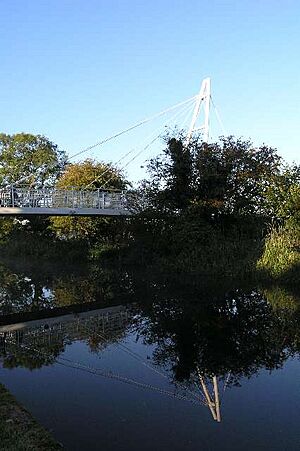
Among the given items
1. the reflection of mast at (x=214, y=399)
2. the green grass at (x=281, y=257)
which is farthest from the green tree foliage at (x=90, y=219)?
the reflection of mast at (x=214, y=399)

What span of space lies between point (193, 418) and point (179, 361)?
1934 millimetres

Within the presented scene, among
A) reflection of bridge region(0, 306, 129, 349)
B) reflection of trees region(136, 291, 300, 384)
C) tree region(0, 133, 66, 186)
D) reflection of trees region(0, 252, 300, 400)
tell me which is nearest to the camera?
reflection of trees region(136, 291, 300, 384)

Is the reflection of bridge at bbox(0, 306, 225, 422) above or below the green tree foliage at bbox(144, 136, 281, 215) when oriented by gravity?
below

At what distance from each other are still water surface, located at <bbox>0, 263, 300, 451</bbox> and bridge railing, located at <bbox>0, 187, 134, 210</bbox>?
864 cm

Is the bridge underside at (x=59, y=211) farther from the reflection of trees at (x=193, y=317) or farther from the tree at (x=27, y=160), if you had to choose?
the tree at (x=27, y=160)

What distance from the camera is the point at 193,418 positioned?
481 centimetres

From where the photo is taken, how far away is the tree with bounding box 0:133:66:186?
129 ft

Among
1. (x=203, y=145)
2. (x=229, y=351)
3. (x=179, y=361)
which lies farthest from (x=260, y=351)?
(x=203, y=145)

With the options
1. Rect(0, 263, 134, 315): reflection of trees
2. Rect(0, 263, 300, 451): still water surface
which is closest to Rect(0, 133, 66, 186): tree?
Rect(0, 263, 134, 315): reflection of trees

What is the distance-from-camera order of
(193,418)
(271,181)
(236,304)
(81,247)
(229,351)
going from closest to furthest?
1. (193,418)
2. (229,351)
3. (236,304)
4. (271,181)
5. (81,247)

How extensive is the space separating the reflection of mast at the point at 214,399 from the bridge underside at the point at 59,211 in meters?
14.1

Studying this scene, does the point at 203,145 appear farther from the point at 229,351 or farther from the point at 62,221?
the point at 229,351

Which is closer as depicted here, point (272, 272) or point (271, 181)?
point (272, 272)

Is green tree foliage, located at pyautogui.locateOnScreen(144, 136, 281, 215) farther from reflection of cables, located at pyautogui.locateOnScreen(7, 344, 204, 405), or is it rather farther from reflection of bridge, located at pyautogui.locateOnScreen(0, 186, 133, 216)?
reflection of cables, located at pyautogui.locateOnScreen(7, 344, 204, 405)
